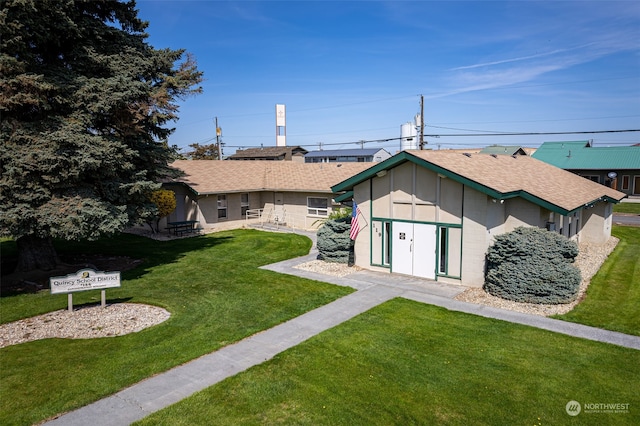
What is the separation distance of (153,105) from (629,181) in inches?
1764

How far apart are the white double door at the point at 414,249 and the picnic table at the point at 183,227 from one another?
15.0 meters

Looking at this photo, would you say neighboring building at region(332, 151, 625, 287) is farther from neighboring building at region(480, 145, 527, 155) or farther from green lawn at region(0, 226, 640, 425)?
neighboring building at region(480, 145, 527, 155)

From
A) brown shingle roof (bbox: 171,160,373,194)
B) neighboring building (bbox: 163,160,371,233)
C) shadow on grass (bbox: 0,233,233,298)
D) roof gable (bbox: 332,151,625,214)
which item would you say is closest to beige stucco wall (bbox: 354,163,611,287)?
roof gable (bbox: 332,151,625,214)

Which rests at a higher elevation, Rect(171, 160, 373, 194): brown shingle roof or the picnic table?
Rect(171, 160, 373, 194): brown shingle roof

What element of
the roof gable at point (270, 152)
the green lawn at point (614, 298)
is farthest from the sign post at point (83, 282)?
the roof gable at point (270, 152)

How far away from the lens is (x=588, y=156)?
147ft

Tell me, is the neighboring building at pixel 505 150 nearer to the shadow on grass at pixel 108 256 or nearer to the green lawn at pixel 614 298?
the green lawn at pixel 614 298

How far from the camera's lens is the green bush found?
12500 millimetres

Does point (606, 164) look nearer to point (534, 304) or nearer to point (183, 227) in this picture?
point (534, 304)

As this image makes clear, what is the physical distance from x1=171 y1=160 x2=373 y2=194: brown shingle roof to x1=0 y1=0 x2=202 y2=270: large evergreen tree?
948cm

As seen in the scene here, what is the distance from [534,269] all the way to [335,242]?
25.9 feet

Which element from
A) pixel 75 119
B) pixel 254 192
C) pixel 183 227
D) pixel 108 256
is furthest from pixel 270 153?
pixel 75 119

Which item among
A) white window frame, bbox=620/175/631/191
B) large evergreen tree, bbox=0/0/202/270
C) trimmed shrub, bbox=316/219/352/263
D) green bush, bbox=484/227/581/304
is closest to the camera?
green bush, bbox=484/227/581/304

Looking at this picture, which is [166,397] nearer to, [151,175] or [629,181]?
[151,175]
